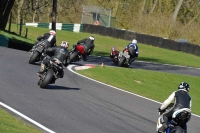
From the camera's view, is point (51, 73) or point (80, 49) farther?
point (80, 49)

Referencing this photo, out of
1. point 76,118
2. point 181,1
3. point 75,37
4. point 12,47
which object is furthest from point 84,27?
point 76,118

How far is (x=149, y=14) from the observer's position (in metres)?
59.1

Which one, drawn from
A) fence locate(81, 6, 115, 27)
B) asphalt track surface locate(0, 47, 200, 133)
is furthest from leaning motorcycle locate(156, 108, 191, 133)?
fence locate(81, 6, 115, 27)

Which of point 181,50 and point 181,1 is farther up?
point 181,1

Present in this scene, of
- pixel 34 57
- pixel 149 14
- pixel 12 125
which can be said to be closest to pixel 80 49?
pixel 34 57

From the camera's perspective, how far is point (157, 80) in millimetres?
24594

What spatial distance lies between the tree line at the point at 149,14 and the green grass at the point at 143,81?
29385 millimetres

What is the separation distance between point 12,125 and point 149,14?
164 feet

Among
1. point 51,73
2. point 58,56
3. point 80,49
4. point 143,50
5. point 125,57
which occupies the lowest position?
point 143,50

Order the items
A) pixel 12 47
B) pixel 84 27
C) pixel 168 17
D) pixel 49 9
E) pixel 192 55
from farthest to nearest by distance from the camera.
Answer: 1. pixel 49 9
2. pixel 168 17
3. pixel 84 27
4. pixel 192 55
5. pixel 12 47

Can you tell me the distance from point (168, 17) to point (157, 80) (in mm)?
33503

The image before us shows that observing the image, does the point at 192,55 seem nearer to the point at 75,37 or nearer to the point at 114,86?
the point at 75,37

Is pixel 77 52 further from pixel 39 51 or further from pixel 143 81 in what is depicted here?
pixel 39 51

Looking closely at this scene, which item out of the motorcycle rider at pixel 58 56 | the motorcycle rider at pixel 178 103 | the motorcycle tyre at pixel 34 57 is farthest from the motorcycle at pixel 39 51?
the motorcycle rider at pixel 178 103
